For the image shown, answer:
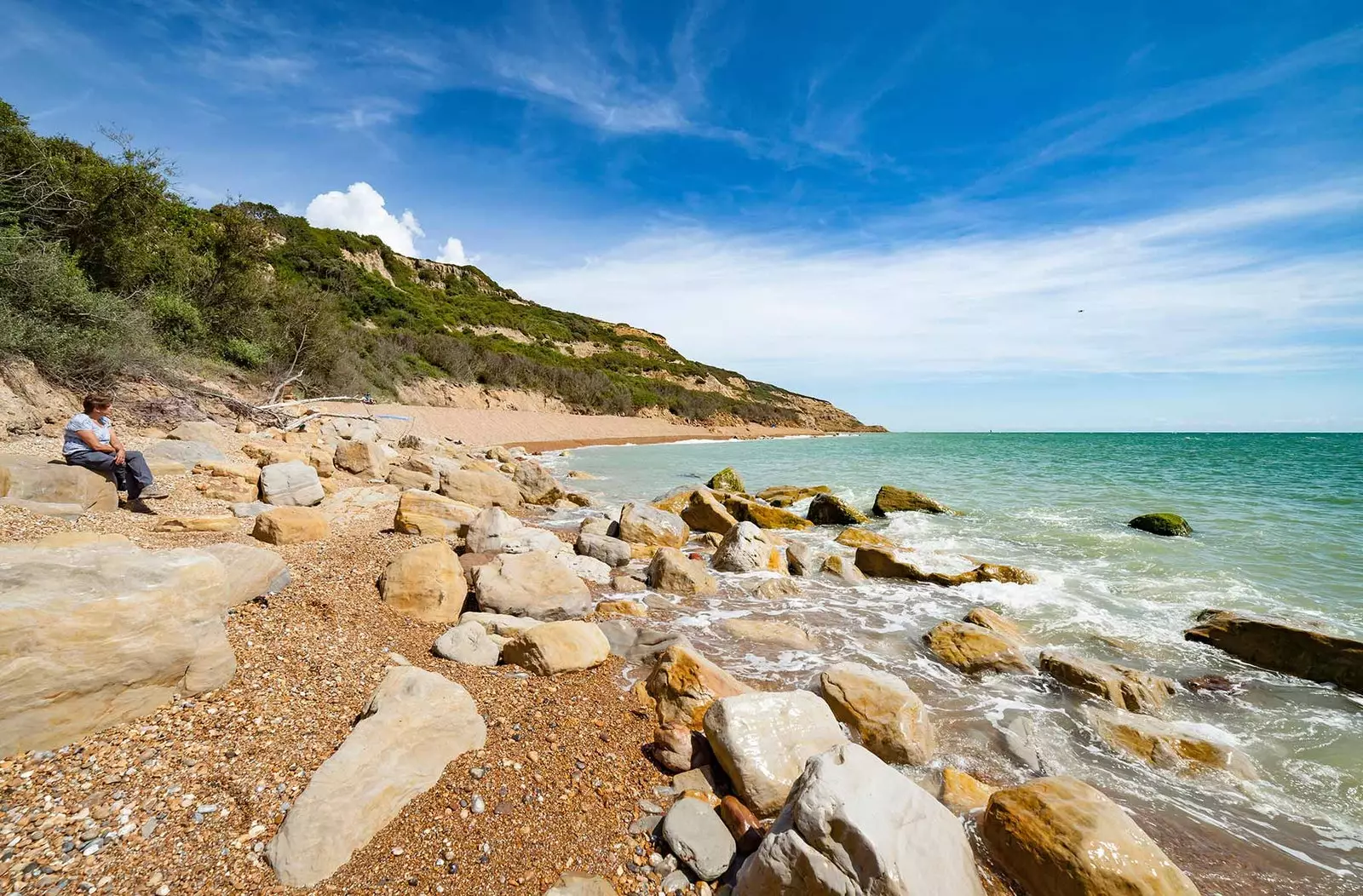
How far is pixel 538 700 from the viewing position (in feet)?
13.0

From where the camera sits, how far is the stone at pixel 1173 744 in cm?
416

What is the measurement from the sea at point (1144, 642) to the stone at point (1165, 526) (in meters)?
0.41

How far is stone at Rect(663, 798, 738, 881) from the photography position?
107 inches

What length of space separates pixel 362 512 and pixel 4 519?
3.73 metres

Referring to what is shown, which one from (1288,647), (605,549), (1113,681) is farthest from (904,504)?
(1113,681)

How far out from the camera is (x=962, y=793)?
3.51 meters

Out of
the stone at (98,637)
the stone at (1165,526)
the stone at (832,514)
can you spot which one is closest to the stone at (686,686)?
the stone at (98,637)

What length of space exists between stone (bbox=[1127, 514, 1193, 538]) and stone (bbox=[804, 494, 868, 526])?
5974 millimetres

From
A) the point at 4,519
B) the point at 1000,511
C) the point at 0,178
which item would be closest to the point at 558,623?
the point at 4,519

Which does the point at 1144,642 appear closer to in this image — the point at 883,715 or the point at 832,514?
the point at 883,715

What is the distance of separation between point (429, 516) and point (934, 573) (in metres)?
7.71

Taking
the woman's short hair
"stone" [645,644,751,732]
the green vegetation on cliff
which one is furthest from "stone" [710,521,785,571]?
the green vegetation on cliff

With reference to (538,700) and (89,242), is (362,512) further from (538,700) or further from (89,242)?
(89,242)

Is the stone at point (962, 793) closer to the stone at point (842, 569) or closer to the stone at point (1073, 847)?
the stone at point (1073, 847)
